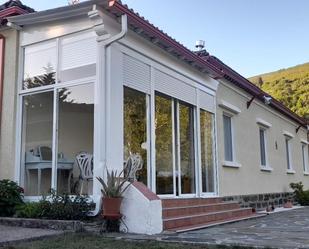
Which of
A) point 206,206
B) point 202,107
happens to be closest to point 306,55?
point 202,107

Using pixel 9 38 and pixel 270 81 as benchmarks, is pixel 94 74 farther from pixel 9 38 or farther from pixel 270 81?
pixel 270 81

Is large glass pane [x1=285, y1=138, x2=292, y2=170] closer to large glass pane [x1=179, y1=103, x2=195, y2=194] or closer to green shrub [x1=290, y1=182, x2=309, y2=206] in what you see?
green shrub [x1=290, y1=182, x2=309, y2=206]

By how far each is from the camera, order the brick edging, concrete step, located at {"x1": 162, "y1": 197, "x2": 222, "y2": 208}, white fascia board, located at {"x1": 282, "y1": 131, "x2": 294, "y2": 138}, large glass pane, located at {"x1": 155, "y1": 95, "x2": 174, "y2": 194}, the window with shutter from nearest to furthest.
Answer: the brick edging < concrete step, located at {"x1": 162, "y1": 197, "x2": 222, "y2": 208} < large glass pane, located at {"x1": 155, "y1": 95, "x2": 174, "y2": 194} < the window with shutter < white fascia board, located at {"x1": 282, "y1": 131, "x2": 294, "y2": 138}

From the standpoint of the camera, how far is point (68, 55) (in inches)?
343

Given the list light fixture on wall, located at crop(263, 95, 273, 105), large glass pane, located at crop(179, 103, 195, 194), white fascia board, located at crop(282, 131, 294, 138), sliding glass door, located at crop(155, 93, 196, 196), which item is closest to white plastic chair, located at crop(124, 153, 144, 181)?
sliding glass door, located at crop(155, 93, 196, 196)

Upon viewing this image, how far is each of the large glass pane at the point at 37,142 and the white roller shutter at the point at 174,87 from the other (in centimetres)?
246

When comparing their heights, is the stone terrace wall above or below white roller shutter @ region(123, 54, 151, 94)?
below

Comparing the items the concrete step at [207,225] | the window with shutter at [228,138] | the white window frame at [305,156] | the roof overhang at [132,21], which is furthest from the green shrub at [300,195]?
the roof overhang at [132,21]

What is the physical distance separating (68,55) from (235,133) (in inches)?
285

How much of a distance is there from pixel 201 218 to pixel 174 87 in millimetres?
3254

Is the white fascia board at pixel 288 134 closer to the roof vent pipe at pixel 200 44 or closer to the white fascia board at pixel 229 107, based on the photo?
the white fascia board at pixel 229 107

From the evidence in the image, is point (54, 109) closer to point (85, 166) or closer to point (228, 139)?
→ point (85, 166)

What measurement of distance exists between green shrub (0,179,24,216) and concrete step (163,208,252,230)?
2.96m

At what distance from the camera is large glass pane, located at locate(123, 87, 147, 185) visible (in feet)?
28.6
